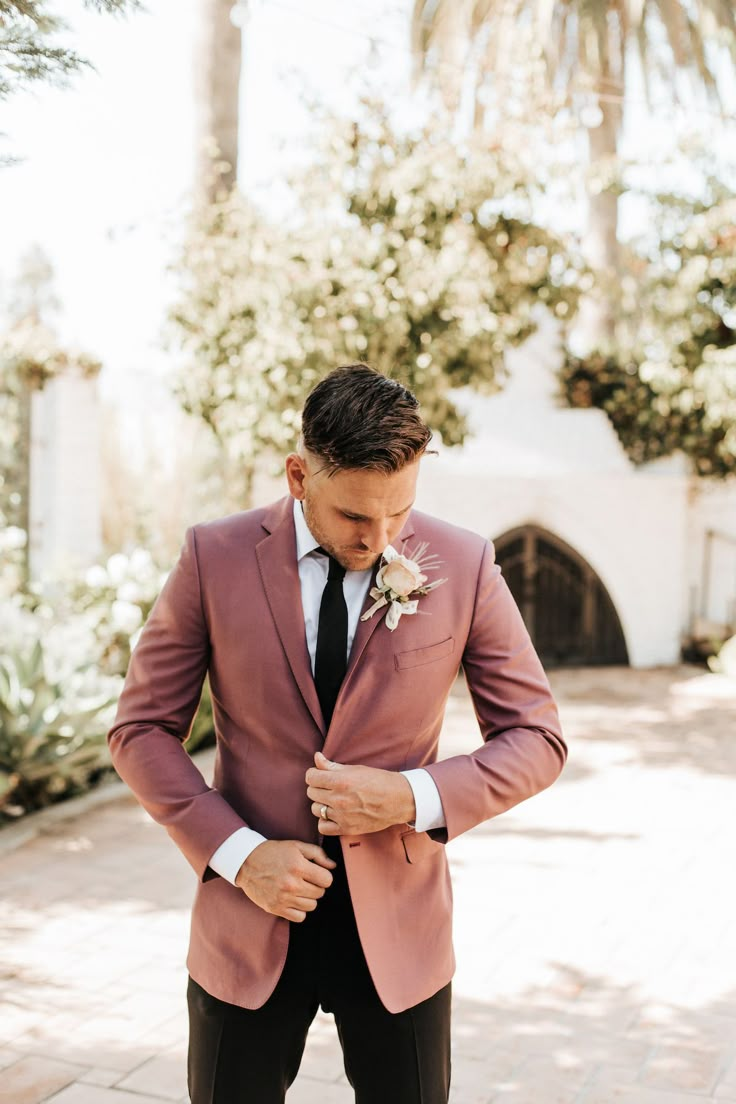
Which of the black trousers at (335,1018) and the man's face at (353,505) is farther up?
the man's face at (353,505)

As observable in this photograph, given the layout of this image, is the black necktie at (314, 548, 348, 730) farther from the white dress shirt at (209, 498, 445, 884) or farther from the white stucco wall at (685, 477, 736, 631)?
the white stucco wall at (685, 477, 736, 631)

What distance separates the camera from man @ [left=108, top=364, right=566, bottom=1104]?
6.38ft

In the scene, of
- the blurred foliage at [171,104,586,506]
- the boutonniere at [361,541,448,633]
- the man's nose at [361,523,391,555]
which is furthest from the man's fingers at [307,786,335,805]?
the blurred foliage at [171,104,586,506]

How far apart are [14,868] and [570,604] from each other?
8.86 meters

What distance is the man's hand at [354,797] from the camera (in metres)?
1.88

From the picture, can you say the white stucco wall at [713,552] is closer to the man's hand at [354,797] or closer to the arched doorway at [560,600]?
the arched doorway at [560,600]

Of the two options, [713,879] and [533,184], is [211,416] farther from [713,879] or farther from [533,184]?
[713,879]

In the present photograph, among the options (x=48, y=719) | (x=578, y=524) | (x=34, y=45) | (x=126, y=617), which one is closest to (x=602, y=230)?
(x=578, y=524)

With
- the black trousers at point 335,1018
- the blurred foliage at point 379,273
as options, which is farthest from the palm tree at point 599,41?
the black trousers at point 335,1018

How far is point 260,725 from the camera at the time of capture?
202cm

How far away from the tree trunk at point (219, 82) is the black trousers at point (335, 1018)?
862 centimetres

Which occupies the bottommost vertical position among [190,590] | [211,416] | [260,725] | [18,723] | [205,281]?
[18,723]

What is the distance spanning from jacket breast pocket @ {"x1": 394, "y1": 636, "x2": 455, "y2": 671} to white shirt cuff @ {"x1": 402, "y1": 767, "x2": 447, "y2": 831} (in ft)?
0.65

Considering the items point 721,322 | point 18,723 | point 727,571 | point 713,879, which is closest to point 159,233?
point 18,723
